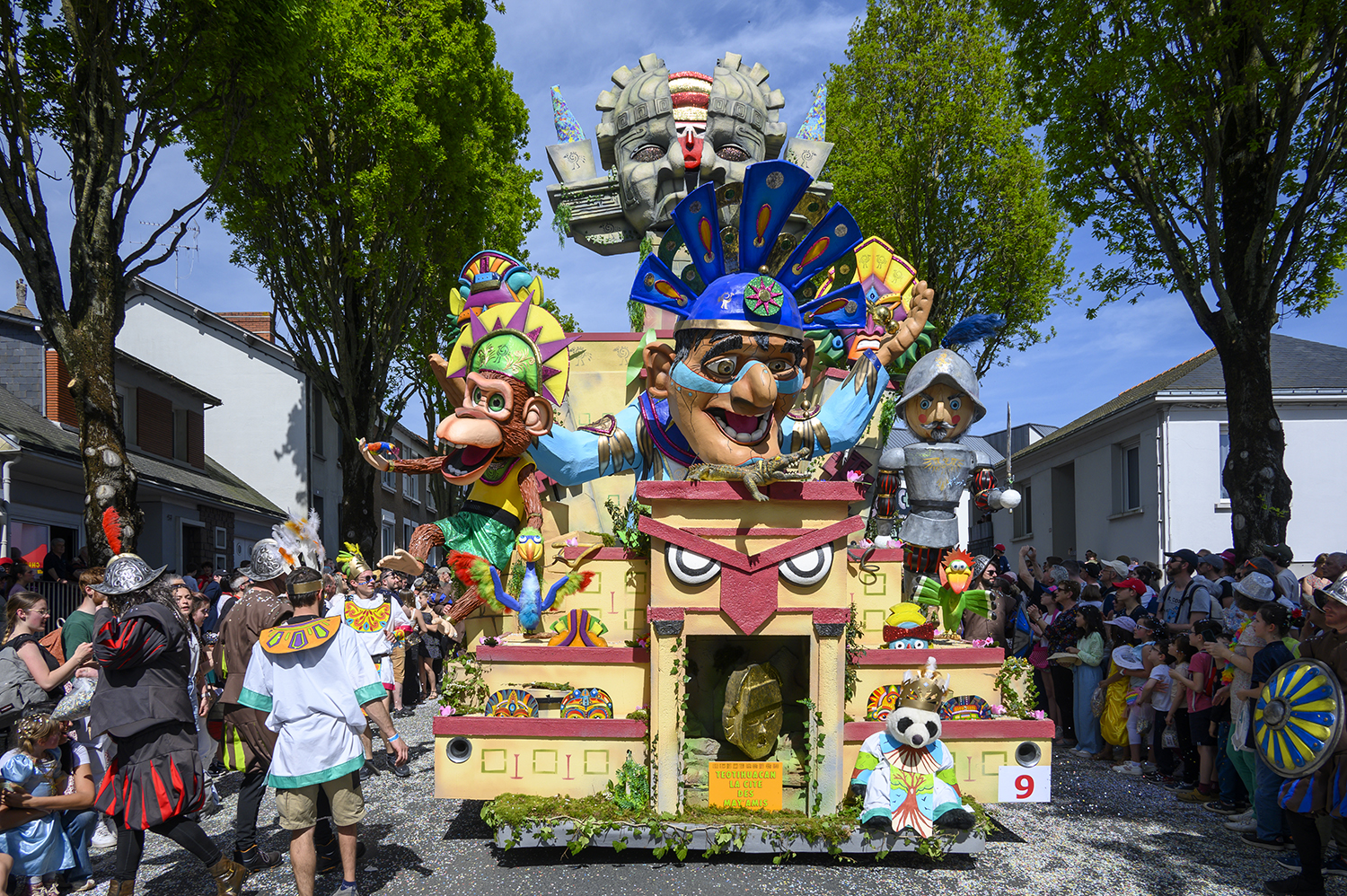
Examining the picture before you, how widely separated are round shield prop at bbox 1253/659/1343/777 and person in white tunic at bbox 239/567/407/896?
14.8 feet

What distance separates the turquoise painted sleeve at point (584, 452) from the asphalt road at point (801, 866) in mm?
2572

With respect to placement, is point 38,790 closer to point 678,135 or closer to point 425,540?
point 425,540

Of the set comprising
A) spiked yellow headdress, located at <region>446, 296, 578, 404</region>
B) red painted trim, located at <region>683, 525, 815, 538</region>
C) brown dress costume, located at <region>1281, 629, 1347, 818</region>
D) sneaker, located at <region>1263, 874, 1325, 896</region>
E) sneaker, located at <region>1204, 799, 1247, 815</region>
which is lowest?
sneaker, located at <region>1204, 799, 1247, 815</region>

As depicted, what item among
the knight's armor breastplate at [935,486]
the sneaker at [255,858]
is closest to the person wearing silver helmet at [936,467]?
the knight's armor breastplate at [935,486]

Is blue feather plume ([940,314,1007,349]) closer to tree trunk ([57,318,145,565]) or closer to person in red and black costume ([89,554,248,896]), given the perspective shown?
person in red and black costume ([89,554,248,896])

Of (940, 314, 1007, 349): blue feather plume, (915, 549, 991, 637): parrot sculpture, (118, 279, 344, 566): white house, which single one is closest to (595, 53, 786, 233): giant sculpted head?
(940, 314, 1007, 349): blue feather plume

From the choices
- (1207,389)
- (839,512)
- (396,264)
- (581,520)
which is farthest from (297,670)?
(1207,389)

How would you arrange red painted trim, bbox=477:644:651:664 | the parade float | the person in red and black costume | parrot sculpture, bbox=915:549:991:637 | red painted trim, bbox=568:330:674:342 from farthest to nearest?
red painted trim, bbox=568:330:674:342 < parrot sculpture, bbox=915:549:991:637 < red painted trim, bbox=477:644:651:664 < the parade float < the person in red and black costume

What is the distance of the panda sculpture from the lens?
5340 millimetres

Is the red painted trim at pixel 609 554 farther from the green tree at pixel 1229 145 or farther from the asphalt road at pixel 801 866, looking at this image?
the green tree at pixel 1229 145

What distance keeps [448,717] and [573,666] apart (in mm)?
836

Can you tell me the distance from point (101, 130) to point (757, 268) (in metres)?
7.19

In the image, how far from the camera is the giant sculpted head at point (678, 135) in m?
10.8

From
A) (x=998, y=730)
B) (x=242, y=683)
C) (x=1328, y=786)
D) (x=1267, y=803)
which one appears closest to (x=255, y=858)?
(x=242, y=683)
